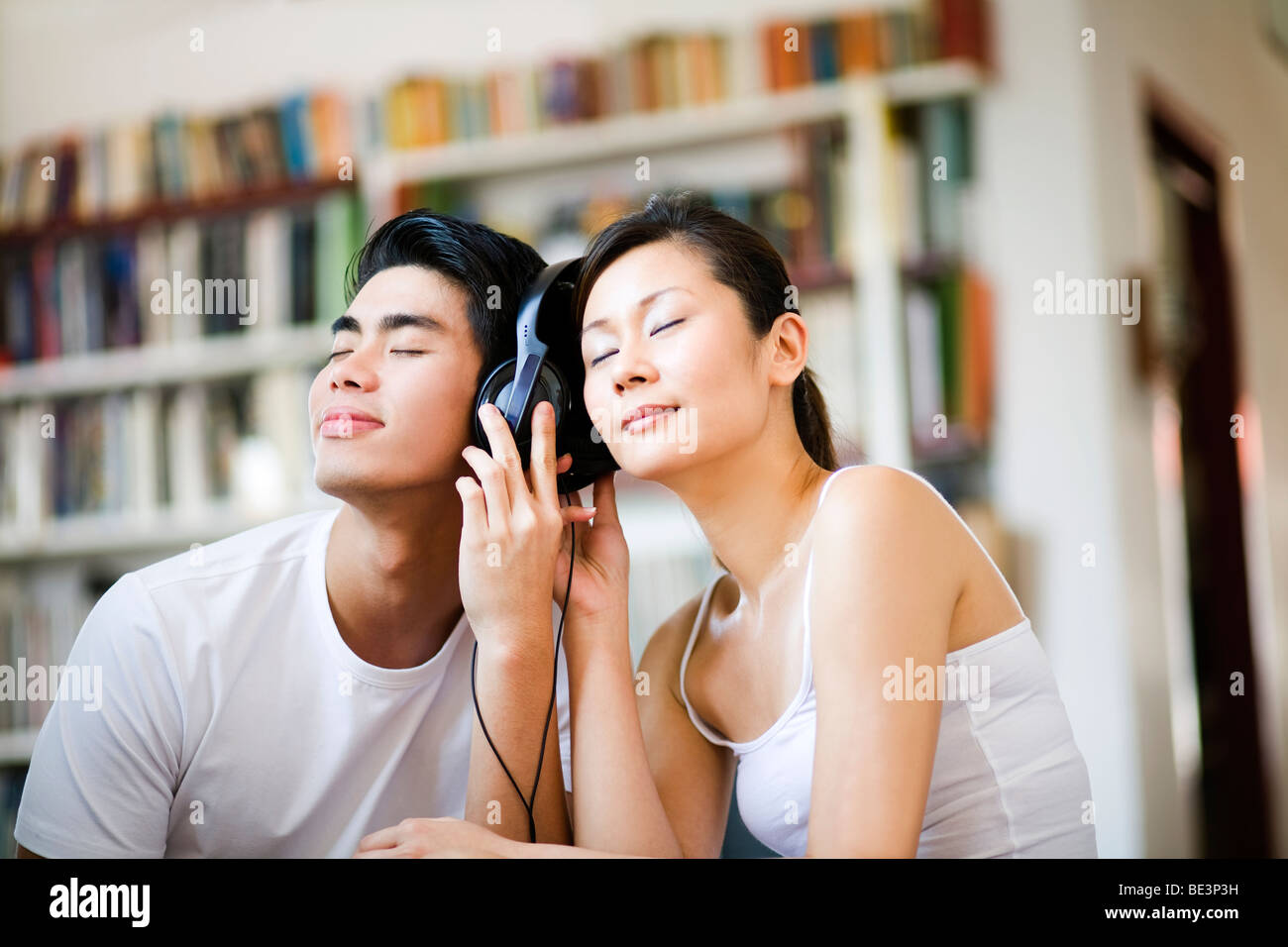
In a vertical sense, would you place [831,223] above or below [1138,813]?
above

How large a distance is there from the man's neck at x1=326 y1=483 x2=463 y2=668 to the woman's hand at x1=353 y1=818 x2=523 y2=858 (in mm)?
205

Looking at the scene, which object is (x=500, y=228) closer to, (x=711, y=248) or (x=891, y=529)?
(x=711, y=248)

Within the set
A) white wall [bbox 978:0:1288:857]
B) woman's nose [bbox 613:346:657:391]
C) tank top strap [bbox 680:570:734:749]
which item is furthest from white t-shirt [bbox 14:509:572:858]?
white wall [bbox 978:0:1288:857]

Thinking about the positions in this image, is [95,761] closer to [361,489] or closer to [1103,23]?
[361,489]

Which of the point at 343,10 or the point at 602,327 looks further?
the point at 343,10

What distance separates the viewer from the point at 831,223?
2256mm

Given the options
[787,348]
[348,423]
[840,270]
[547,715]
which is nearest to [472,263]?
[348,423]

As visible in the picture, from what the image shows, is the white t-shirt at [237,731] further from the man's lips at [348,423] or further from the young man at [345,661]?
the man's lips at [348,423]

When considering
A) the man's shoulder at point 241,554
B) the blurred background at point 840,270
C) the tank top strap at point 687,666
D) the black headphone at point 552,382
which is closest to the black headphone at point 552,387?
the black headphone at point 552,382

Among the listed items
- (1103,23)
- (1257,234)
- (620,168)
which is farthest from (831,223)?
(1257,234)

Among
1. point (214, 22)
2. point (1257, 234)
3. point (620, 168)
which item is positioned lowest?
point (1257, 234)

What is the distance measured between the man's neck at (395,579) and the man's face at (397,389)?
1.8 inches

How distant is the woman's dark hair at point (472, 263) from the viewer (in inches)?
41.3

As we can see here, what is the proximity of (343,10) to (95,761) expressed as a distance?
2264 mm
